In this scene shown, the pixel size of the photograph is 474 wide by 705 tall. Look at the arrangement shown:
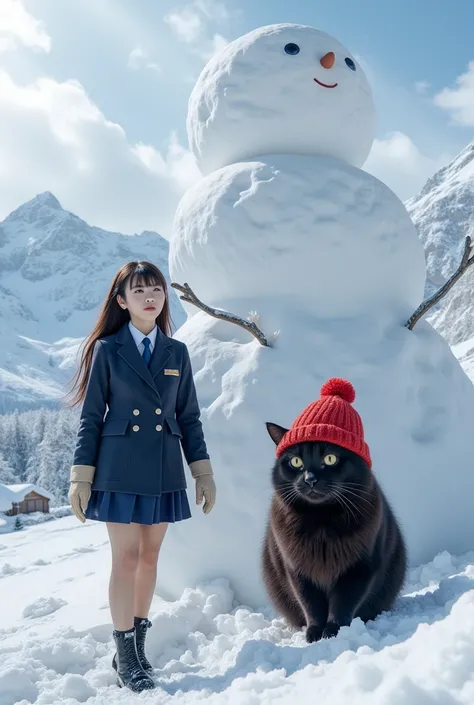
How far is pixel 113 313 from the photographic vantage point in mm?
2486

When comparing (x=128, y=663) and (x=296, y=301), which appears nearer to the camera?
(x=128, y=663)

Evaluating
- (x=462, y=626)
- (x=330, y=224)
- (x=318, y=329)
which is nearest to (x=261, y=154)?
(x=330, y=224)

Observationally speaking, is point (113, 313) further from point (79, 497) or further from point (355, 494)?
point (355, 494)

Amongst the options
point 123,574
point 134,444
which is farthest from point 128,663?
point 134,444

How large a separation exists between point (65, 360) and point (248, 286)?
459 feet

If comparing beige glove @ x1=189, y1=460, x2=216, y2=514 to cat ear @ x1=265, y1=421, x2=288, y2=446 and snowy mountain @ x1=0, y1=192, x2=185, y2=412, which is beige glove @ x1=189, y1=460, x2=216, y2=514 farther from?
snowy mountain @ x1=0, y1=192, x2=185, y2=412

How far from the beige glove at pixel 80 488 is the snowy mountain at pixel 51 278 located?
125392mm

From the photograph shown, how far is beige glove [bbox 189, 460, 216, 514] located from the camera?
7.79ft

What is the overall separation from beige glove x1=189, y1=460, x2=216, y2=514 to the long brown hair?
56 centimetres

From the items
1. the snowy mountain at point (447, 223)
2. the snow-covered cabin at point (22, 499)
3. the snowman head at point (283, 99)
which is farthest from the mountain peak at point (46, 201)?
the snowman head at point (283, 99)

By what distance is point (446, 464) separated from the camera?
3.13 m

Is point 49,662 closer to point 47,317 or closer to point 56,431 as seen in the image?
point 56,431

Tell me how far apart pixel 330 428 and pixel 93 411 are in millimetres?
901

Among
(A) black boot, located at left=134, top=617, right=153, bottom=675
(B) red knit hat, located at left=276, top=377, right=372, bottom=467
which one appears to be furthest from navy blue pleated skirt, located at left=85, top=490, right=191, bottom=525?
(B) red knit hat, located at left=276, top=377, right=372, bottom=467
